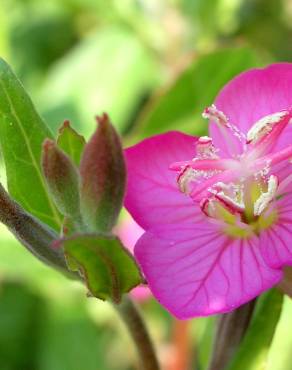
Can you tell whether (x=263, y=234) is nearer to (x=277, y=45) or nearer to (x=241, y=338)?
(x=241, y=338)

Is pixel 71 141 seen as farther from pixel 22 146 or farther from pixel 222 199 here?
pixel 222 199

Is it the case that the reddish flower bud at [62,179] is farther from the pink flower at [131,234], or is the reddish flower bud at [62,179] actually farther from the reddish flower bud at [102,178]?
the pink flower at [131,234]

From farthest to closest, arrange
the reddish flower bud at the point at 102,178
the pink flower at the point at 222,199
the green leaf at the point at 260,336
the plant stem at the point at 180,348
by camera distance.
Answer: the plant stem at the point at 180,348
the green leaf at the point at 260,336
the pink flower at the point at 222,199
the reddish flower bud at the point at 102,178

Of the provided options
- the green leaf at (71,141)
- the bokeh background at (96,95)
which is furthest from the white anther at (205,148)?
the bokeh background at (96,95)

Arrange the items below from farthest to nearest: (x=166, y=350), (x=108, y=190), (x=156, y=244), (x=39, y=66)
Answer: (x=39, y=66)
(x=166, y=350)
(x=156, y=244)
(x=108, y=190)

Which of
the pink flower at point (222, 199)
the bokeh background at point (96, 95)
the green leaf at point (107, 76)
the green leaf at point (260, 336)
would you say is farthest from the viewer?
the green leaf at point (107, 76)

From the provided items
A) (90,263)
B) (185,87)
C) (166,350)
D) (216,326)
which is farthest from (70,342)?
(90,263)

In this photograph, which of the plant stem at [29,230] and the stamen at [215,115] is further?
the stamen at [215,115]
